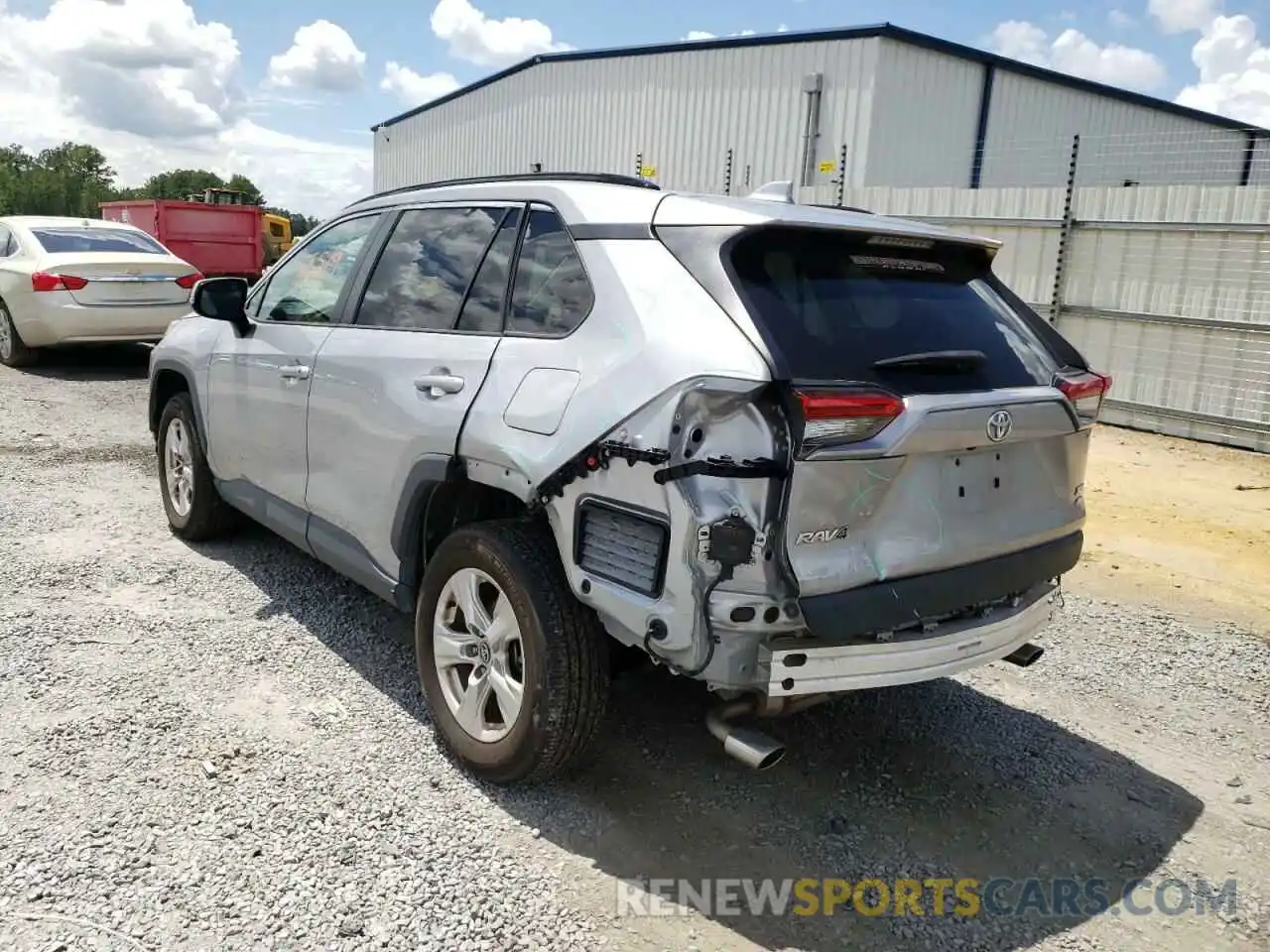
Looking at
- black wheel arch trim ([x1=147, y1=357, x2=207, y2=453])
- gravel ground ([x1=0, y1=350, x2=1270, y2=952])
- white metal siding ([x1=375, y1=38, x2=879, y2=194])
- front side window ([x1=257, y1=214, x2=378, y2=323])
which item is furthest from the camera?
white metal siding ([x1=375, y1=38, x2=879, y2=194])

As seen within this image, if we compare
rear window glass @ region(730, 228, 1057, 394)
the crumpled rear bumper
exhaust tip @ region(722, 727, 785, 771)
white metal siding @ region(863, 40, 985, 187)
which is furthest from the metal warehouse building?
exhaust tip @ region(722, 727, 785, 771)

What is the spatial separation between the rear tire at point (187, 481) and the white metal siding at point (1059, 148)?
17.1m

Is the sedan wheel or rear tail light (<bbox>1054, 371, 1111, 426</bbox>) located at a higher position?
rear tail light (<bbox>1054, 371, 1111, 426</bbox>)

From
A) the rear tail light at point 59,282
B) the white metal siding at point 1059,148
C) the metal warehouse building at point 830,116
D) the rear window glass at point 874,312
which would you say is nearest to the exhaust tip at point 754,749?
the rear window glass at point 874,312

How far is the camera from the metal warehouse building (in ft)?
59.1

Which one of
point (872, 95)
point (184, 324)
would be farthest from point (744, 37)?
point (184, 324)

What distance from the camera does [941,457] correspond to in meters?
2.65

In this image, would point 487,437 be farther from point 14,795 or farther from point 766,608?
point 14,795

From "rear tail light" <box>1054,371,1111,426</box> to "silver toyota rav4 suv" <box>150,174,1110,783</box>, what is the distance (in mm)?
12

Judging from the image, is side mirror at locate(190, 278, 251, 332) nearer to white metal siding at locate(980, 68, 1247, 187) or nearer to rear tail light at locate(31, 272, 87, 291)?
rear tail light at locate(31, 272, 87, 291)

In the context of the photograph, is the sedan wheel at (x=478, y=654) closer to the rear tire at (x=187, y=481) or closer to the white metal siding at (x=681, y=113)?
the rear tire at (x=187, y=481)

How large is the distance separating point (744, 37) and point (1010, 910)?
19.6 metres

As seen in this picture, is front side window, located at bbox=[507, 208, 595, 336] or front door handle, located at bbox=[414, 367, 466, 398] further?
front door handle, located at bbox=[414, 367, 466, 398]

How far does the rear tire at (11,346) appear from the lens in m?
10.8
